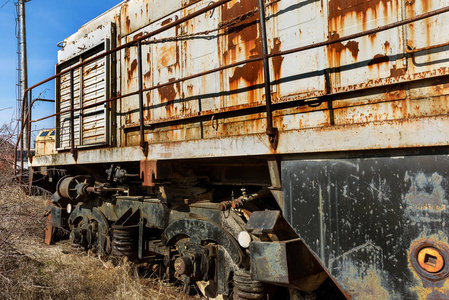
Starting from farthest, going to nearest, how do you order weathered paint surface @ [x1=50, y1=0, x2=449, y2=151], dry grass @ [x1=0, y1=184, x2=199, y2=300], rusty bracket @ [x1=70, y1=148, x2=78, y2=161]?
rusty bracket @ [x1=70, y1=148, x2=78, y2=161], dry grass @ [x1=0, y1=184, x2=199, y2=300], weathered paint surface @ [x1=50, y1=0, x2=449, y2=151]

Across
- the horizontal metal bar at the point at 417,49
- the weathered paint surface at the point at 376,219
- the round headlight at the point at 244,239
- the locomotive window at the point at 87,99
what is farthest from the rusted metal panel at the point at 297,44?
the locomotive window at the point at 87,99

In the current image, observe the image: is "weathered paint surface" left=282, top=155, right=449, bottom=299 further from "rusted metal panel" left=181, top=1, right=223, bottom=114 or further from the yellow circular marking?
"rusted metal panel" left=181, top=1, right=223, bottom=114

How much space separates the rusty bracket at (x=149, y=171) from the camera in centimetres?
380

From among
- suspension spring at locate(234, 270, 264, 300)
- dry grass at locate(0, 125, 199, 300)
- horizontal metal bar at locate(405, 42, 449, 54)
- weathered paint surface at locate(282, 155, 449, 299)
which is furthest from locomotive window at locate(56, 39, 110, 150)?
horizontal metal bar at locate(405, 42, 449, 54)

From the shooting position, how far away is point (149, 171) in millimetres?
3873

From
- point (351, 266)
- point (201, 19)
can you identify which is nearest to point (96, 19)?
point (201, 19)

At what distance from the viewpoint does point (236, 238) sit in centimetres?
343

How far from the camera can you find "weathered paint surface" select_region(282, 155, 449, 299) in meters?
2.01

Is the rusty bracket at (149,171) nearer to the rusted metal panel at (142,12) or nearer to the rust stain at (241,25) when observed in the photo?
the rust stain at (241,25)

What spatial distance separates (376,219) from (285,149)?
747 mm

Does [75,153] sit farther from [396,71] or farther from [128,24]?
→ [396,71]

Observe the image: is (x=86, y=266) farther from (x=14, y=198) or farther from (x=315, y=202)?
(x=315, y=202)

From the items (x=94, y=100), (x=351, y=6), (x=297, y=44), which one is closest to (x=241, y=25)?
(x=297, y=44)

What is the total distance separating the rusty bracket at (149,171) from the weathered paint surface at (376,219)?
1678 millimetres
